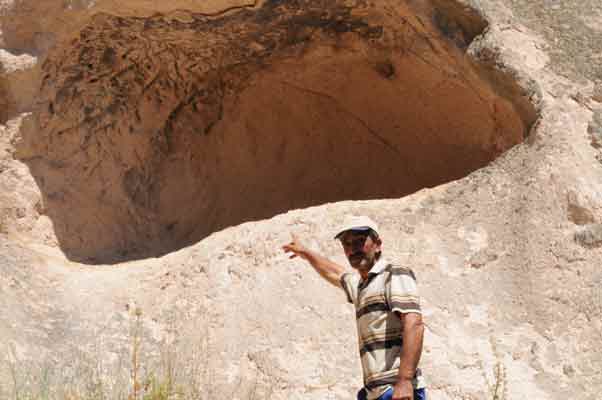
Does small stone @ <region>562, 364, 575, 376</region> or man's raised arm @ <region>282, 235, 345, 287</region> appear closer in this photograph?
man's raised arm @ <region>282, 235, 345, 287</region>

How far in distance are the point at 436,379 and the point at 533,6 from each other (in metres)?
2.20

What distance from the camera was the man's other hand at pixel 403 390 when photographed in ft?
7.97

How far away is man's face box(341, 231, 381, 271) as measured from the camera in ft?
8.82

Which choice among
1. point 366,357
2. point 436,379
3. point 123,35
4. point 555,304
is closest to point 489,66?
point 555,304

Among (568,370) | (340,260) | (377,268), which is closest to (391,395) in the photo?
(377,268)

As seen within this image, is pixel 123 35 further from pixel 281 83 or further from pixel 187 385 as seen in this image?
pixel 187 385

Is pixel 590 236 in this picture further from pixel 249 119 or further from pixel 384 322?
pixel 249 119

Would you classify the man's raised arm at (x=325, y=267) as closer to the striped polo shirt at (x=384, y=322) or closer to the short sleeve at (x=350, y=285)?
the short sleeve at (x=350, y=285)

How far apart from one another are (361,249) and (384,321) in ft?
0.80

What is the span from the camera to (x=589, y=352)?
366cm

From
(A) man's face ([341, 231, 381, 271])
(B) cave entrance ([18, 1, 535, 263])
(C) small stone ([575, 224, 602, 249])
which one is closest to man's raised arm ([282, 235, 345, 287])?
(A) man's face ([341, 231, 381, 271])

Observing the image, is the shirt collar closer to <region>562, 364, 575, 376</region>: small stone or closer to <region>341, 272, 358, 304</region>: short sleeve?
<region>341, 272, 358, 304</region>: short sleeve

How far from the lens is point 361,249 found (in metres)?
2.70

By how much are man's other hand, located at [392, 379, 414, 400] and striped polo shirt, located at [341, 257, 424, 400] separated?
0.07 m
